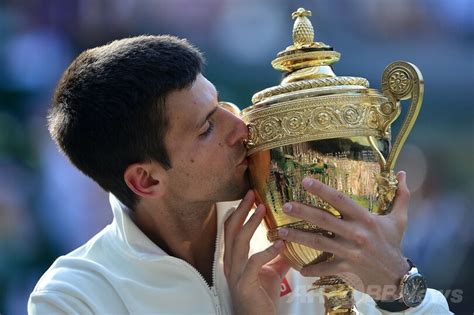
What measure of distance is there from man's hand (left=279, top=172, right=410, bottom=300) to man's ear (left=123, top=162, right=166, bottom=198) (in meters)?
0.46


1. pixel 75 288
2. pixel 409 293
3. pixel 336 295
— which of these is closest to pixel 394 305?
pixel 409 293

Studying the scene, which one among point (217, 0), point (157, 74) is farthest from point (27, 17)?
point (157, 74)

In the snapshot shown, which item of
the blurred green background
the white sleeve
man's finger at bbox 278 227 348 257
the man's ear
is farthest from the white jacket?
the blurred green background

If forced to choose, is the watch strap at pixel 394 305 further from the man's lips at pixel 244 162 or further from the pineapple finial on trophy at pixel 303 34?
the pineapple finial on trophy at pixel 303 34

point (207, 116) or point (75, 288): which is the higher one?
point (207, 116)

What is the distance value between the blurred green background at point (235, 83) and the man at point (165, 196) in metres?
3.19

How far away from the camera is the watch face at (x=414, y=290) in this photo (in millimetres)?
2186

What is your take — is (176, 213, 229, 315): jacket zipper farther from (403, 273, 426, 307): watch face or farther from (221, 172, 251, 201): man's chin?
(403, 273, 426, 307): watch face

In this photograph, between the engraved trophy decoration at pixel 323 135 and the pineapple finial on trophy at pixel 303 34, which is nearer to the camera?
the engraved trophy decoration at pixel 323 135

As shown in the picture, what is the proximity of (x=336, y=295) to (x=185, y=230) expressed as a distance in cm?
52

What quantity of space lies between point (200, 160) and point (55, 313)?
617 millimetres

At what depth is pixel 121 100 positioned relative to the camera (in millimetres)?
2299

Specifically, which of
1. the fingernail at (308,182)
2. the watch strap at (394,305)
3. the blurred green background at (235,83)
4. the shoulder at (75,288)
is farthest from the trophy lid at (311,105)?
the blurred green background at (235,83)

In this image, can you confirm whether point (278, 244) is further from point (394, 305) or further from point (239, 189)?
point (394, 305)
